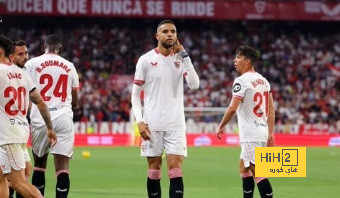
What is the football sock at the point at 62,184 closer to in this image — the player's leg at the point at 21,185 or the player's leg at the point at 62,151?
the player's leg at the point at 62,151

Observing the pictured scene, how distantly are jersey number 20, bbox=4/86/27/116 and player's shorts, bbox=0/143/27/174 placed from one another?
1.28 ft

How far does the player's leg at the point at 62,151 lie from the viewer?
11.5m

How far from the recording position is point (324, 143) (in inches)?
1372

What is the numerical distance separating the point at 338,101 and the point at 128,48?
1041cm

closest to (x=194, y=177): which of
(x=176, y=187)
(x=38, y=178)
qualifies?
(x=38, y=178)

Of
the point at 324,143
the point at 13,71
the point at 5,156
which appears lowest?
the point at 324,143

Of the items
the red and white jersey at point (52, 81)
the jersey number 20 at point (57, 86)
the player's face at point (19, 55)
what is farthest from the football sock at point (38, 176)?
the player's face at point (19, 55)

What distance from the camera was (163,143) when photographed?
1101 centimetres


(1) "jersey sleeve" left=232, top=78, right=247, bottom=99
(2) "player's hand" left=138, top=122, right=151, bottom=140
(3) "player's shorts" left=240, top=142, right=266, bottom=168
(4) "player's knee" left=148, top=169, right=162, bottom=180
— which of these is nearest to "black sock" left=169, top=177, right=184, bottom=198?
(4) "player's knee" left=148, top=169, right=162, bottom=180

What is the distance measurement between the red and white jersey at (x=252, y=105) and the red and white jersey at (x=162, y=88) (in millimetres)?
882

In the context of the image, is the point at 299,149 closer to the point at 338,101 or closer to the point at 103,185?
the point at 103,185

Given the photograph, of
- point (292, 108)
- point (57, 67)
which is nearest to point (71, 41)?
point (292, 108)

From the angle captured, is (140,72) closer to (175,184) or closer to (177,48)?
(177,48)

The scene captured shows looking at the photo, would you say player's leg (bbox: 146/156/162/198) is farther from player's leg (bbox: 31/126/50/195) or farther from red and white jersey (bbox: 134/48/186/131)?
player's leg (bbox: 31/126/50/195)
